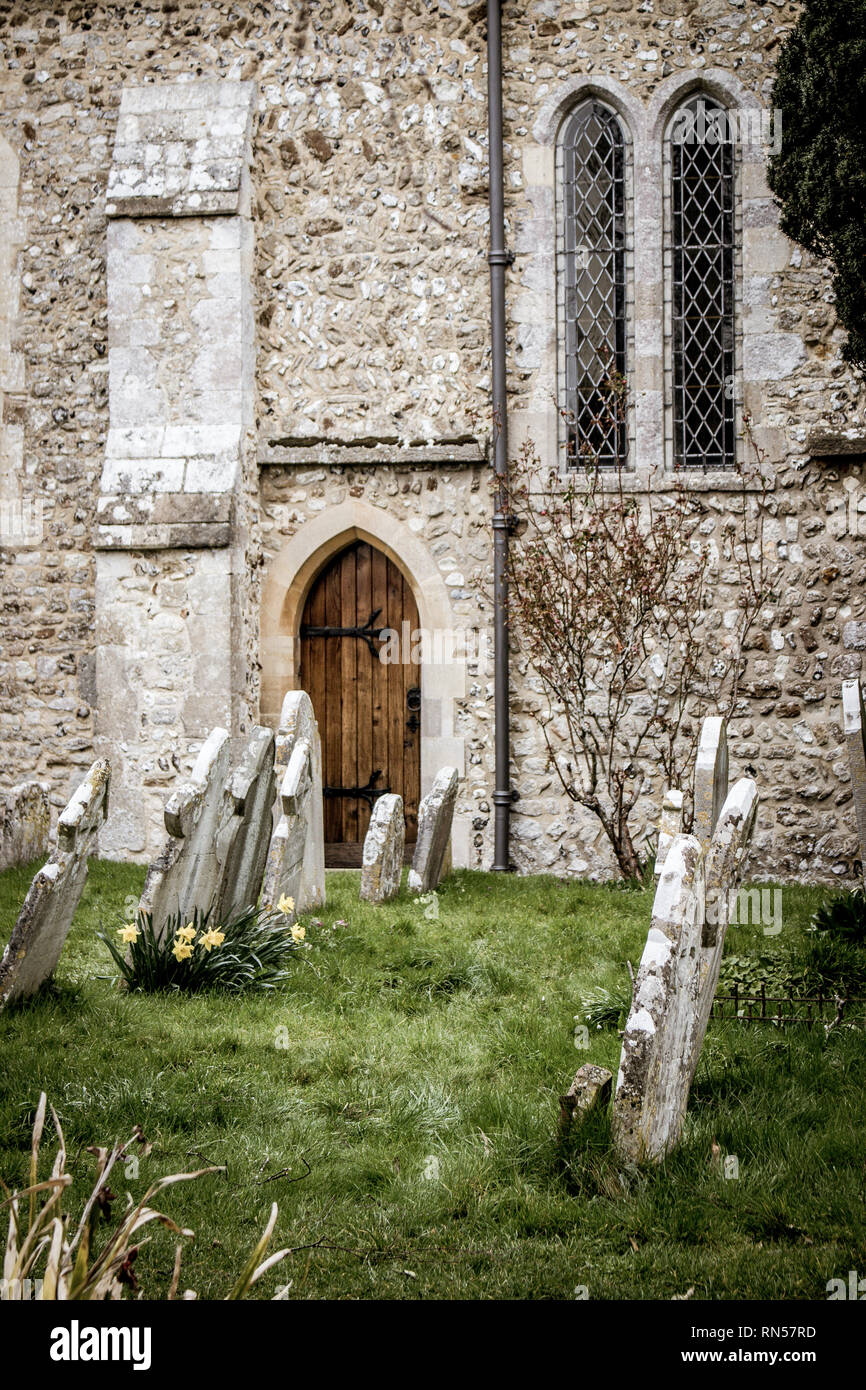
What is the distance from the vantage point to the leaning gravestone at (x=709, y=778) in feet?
14.8

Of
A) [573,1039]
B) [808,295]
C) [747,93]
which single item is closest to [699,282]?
A: [808,295]

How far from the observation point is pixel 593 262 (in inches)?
382

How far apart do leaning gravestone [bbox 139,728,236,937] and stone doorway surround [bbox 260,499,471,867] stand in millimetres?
3637

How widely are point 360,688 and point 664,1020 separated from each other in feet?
22.3

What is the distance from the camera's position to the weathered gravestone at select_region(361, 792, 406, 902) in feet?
24.6

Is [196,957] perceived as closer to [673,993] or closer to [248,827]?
[248,827]

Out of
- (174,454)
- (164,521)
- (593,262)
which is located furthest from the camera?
(593,262)

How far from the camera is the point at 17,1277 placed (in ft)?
5.91

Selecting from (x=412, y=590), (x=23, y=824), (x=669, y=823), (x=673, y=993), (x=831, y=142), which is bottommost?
(x=673, y=993)

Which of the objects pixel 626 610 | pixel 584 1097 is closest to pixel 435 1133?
pixel 584 1097

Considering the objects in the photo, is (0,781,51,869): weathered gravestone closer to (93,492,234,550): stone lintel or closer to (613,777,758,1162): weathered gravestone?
(93,492,234,550): stone lintel

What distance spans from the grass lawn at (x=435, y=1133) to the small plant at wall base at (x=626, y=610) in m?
3.43

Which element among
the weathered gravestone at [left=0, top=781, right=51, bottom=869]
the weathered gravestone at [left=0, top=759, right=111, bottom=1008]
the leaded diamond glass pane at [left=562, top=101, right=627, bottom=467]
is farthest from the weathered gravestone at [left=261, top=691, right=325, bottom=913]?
the leaded diamond glass pane at [left=562, top=101, right=627, bottom=467]

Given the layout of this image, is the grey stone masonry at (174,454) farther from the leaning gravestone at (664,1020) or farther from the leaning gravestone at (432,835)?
the leaning gravestone at (664,1020)
